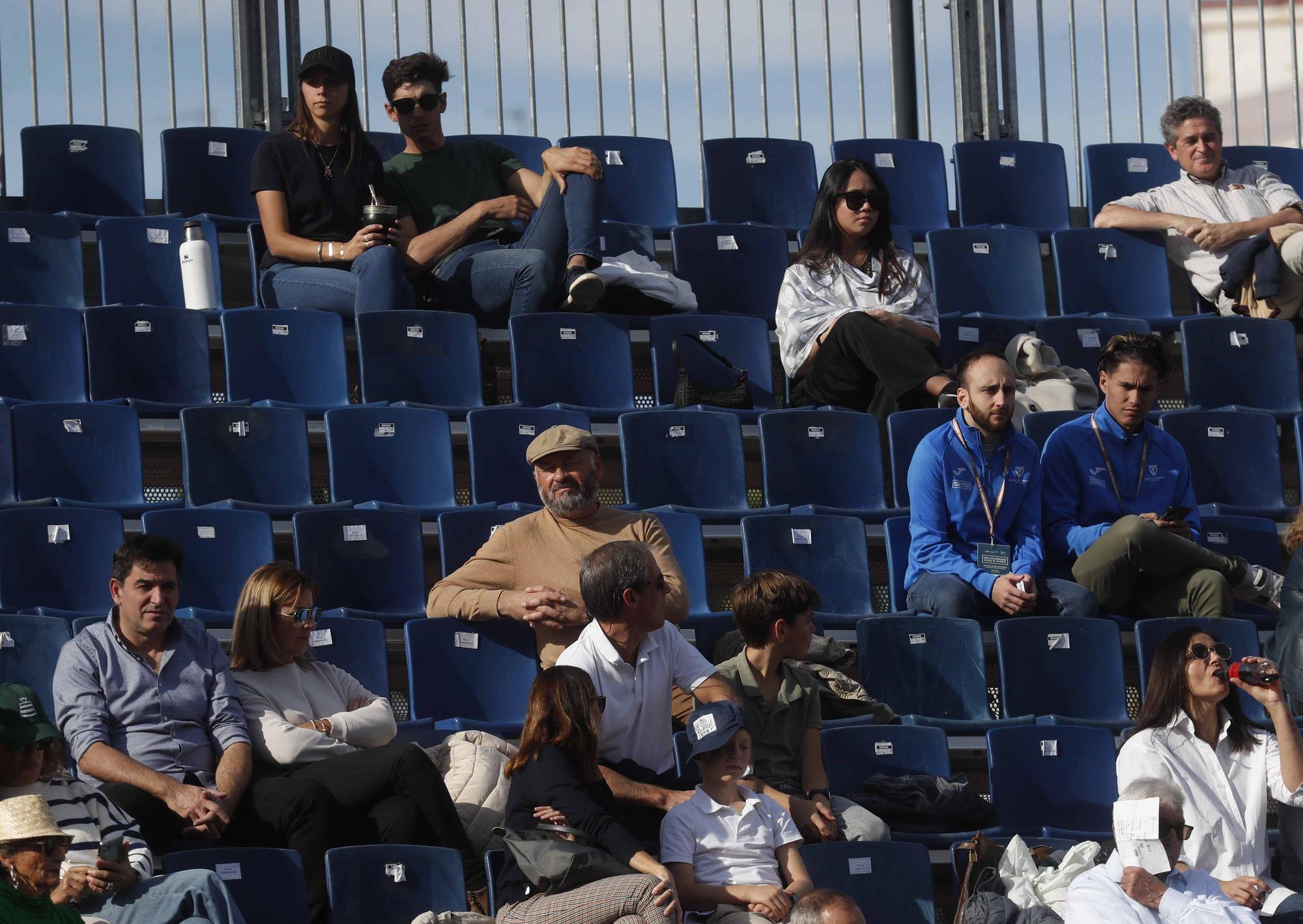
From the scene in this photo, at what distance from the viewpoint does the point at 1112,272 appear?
24.4 ft

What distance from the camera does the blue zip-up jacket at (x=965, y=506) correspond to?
18.8 feet

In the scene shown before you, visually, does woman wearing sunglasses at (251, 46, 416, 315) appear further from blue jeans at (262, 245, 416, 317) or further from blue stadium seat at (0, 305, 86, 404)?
blue stadium seat at (0, 305, 86, 404)

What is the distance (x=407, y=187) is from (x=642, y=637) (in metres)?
2.65

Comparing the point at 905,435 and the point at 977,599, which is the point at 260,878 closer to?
the point at 977,599

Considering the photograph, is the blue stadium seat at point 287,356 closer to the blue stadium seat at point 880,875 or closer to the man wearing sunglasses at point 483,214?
the man wearing sunglasses at point 483,214

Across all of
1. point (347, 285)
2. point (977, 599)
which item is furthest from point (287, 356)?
point (977, 599)

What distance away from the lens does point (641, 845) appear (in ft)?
14.2

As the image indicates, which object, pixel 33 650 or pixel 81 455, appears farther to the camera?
pixel 81 455

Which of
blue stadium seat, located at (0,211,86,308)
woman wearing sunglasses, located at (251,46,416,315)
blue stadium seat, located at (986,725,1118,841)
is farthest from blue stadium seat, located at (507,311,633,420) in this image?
blue stadium seat, located at (986,725,1118,841)

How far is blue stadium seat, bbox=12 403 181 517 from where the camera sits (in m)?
5.59

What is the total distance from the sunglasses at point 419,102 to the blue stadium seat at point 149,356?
3.72 feet

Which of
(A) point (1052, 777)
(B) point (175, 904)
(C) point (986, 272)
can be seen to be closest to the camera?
(B) point (175, 904)

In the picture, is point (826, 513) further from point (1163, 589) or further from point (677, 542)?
point (1163, 589)

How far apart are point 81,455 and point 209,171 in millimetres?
1878
